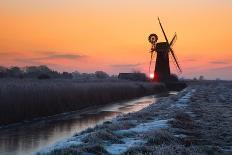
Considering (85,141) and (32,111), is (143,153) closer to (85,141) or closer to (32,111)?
(85,141)

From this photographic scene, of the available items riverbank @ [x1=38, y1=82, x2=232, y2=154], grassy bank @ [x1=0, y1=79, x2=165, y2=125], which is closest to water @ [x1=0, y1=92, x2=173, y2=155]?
grassy bank @ [x1=0, y1=79, x2=165, y2=125]

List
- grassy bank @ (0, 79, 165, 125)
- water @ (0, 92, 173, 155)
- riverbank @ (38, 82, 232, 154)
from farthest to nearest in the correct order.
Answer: grassy bank @ (0, 79, 165, 125) → water @ (0, 92, 173, 155) → riverbank @ (38, 82, 232, 154)

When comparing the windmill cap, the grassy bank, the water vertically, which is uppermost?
the windmill cap

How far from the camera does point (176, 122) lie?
845 inches

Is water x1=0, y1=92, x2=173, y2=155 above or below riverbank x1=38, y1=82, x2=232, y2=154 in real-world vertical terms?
below

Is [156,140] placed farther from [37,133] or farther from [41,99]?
[41,99]

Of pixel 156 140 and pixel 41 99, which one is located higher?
pixel 41 99

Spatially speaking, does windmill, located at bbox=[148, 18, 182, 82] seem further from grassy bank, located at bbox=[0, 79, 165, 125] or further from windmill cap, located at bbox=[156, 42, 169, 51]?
grassy bank, located at bbox=[0, 79, 165, 125]

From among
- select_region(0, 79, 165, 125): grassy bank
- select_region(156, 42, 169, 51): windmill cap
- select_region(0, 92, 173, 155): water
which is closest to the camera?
select_region(0, 92, 173, 155): water

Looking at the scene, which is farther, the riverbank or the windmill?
the windmill

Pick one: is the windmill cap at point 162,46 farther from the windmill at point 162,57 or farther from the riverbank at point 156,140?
the riverbank at point 156,140

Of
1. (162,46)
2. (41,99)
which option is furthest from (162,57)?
(41,99)

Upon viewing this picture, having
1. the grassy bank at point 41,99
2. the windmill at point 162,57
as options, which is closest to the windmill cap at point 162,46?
the windmill at point 162,57

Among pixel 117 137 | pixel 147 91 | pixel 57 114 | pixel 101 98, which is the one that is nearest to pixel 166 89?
pixel 147 91
